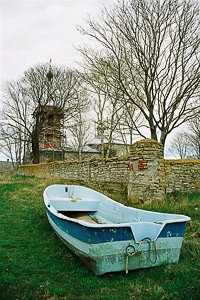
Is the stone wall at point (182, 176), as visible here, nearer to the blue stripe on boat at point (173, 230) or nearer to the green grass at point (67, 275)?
the green grass at point (67, 275)

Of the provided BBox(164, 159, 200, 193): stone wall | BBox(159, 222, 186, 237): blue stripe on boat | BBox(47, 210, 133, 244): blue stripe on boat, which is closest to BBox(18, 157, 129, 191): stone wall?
BBox(164, 159, 200, 193): stone wall

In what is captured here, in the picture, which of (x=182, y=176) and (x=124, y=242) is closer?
(x=124, y=242)

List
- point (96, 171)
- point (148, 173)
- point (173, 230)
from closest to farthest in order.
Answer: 1. point (173, 230)
2. point (148, 173)
3. point (96, 171)

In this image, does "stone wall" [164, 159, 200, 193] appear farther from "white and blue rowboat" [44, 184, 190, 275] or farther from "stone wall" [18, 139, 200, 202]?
"white and blue rowboat" [44, 184, 190, 275]

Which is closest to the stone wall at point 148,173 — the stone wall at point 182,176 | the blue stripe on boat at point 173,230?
the stone wall at point 182,176

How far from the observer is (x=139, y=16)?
1280cm

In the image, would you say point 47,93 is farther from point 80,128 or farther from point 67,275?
point 67,275

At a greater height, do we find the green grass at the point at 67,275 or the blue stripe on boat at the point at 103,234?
the blue stripe on boat at the point at 103,234

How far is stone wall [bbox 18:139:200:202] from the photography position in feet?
27.4

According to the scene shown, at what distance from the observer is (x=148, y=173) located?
837cm

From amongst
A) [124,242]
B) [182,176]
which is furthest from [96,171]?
[124,242]

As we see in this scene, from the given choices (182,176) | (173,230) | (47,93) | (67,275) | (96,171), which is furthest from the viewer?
(47,93)

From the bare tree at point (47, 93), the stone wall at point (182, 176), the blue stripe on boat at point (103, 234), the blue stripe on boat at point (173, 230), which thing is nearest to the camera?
the blue stripe on boat at point (103, 234)

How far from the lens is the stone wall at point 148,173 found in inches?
328
